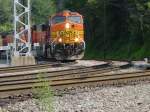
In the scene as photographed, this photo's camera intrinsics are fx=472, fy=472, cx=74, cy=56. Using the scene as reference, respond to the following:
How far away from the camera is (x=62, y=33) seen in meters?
27.8

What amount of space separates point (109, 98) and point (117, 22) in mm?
34899

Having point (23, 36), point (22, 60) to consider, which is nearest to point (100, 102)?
point (22, 60)

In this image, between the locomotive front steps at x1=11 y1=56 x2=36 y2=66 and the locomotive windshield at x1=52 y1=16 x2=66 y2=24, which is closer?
the locomotive front steps at x1=11 y1=56 x2=36 y2=66

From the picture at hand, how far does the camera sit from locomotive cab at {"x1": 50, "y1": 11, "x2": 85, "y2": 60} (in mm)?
27438

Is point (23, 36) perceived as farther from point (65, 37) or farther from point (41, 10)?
point (41, 10)

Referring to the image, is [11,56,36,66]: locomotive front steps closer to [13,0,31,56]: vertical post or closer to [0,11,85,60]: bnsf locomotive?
[13,0,31,56]: vertical post

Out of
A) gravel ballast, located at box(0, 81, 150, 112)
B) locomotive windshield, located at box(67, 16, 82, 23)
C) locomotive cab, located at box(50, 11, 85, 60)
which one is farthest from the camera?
locomotive windshield, located at box(67, 16, 82, 23)

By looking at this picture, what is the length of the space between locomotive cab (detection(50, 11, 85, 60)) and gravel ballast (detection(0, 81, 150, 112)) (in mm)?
15109

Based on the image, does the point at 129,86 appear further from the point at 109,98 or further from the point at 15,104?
the point at 15,104

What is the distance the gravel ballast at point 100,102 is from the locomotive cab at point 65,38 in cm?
1511

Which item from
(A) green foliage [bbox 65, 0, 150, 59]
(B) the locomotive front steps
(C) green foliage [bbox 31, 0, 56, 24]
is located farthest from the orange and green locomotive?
(C) green foliage [bbox 31, 0, 56, 24]

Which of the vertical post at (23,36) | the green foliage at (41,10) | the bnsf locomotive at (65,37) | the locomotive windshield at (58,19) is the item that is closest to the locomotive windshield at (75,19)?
the bnsf locomotive at (65,37)

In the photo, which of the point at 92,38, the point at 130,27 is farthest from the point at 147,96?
the point at 92,38

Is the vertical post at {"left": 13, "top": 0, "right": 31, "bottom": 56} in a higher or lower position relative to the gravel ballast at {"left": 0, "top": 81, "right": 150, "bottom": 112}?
higher
